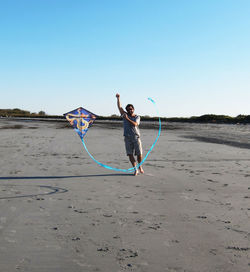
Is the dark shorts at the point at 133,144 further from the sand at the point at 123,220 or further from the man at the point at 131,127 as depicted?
the sand at the point at 123,220

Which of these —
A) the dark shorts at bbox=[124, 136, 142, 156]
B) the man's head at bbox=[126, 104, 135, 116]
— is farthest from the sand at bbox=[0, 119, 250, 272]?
the man's head at bbox=[126, 104, 135, 116]

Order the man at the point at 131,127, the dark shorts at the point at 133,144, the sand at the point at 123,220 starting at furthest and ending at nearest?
1. the dark shorts at the point at 133,144
2. the man at the point at 131,127
3. the sand at the point at 123,220

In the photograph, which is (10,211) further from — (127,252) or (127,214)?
(127,252)

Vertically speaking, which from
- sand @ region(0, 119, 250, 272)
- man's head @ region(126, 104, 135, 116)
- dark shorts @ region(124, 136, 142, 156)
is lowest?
sand @ region(0, 119, 250, 272)

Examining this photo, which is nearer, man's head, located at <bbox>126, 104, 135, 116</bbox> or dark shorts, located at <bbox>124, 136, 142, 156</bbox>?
man's head, located at <bbox>126, 104, 135, 116</bbox>

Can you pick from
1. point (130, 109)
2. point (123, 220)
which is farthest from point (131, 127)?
point (123, 220)

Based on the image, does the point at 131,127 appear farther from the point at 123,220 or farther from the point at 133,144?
the point at 123,220

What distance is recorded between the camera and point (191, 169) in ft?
30.4

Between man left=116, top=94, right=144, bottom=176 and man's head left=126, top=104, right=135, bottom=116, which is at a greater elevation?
man's head left=126, top=104, right=135, bottom=116

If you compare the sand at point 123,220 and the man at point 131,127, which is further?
the man at point 131,127

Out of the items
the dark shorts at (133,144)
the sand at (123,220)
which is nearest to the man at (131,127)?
the dark shorts at (133,144)

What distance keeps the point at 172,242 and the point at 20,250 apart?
1.88 metres

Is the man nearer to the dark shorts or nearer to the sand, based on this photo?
the dark shorts

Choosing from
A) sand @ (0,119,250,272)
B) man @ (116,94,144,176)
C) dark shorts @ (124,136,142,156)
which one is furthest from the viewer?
dark shorts @ (124,136,142,156)
